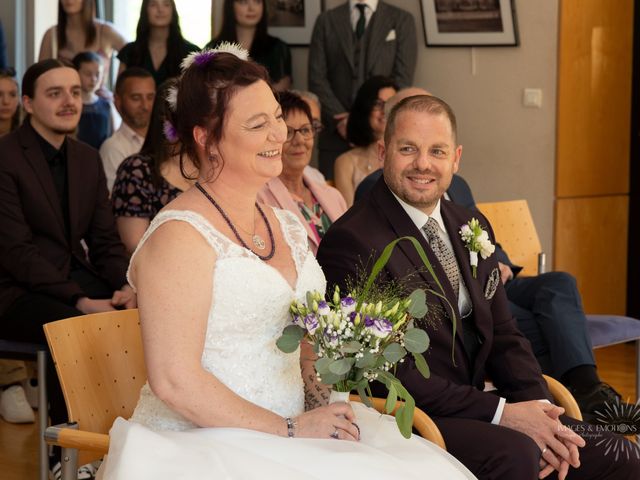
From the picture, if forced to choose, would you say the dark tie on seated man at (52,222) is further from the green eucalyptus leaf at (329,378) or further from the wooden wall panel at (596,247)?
the wooden wall panel at (596,247)

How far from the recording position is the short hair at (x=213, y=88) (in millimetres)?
2656

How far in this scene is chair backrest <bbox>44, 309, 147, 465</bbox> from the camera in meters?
2.75

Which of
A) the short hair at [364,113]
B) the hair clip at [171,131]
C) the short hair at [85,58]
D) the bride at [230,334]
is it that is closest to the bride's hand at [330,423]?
the bride at [230,334]

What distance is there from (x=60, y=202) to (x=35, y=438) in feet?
3.51

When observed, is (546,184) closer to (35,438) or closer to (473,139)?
(473,139)

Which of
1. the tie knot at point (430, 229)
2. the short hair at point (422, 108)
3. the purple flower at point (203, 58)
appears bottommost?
the tie knot at point (430, 229)

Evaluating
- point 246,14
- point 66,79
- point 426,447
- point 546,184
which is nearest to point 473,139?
point 546,184

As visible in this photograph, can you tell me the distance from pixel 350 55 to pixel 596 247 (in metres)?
2.15

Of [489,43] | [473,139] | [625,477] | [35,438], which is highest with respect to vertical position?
[489,43]

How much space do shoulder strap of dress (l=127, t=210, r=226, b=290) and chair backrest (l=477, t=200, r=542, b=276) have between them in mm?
2638

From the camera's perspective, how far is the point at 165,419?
261cm

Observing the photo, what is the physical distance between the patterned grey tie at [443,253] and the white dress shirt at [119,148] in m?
3.16

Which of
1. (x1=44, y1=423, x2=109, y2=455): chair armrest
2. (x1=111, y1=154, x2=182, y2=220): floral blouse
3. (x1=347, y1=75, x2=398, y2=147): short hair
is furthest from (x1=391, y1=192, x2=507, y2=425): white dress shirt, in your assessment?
(x1=347, y1=75, x2=398, y2=147): short hair

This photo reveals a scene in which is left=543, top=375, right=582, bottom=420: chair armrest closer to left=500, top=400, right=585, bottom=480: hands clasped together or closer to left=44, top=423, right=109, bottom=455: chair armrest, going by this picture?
left=500, top=400, right=585, bottom=480: hands clasped together
